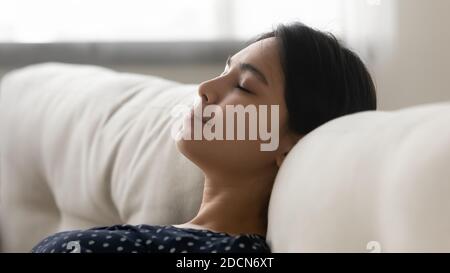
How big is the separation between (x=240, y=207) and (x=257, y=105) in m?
0.14

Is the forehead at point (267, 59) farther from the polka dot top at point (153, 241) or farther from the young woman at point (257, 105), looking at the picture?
the polka dot top at point (153, 241)

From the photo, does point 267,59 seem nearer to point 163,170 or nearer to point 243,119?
point 243,119

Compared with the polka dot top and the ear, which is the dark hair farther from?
the polka dot top

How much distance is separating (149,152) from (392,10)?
48cm

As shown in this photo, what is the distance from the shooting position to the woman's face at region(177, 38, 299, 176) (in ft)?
3.08

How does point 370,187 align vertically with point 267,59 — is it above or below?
below

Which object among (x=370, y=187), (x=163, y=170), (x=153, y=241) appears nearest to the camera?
(x=370, y=187)

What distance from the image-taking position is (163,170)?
1128mm

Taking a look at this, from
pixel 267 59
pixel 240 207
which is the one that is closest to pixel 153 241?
pixel 240 207

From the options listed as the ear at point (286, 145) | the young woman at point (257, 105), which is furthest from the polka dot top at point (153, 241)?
the ear at point (286, 145)

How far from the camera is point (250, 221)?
3.19 ft

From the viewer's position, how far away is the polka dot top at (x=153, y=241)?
887 mm

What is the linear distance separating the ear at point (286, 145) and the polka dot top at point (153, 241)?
105 millimetres

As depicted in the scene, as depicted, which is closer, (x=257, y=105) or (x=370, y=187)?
(x=370, y=187)
